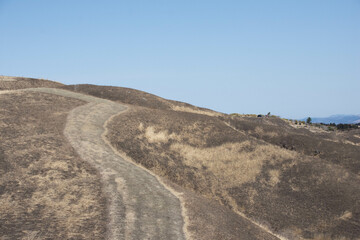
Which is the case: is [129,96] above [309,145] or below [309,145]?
above

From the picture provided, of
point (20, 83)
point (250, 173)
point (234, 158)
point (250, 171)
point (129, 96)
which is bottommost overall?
point (250, 173)

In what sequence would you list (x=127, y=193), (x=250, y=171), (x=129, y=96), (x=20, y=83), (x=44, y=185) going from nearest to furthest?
(x=44, y=185)
(x=127, y=193)
(x=250, y=171)
(x=129, y=96)
(x=20, y=83)

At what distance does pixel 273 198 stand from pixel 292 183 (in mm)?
3161

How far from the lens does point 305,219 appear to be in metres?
26.7

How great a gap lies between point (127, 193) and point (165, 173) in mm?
8209

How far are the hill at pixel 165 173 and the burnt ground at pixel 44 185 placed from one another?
6cm

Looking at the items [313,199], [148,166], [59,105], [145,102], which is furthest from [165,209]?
[145,102]

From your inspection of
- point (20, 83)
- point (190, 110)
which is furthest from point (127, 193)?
point (20, 83)

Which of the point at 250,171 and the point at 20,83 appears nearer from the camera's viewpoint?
the point at 250,171

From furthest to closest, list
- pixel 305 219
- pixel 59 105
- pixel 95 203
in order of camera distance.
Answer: pixel 59 105 < pixel 305 219 < pixel 95 203

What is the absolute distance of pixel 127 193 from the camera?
20203 millimetres

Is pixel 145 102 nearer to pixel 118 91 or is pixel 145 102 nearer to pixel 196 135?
pixel 118 91

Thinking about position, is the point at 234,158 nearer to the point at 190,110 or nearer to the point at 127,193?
the point at 127,193

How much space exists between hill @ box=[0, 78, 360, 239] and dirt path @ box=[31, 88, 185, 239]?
0.12 meters
